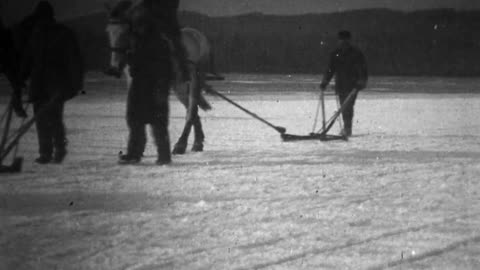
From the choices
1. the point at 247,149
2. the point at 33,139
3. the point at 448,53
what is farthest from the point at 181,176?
the point at 448,53

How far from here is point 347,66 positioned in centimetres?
1308

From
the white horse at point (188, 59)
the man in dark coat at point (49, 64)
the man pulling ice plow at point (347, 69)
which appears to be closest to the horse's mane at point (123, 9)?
the white horse at point (188, 59)

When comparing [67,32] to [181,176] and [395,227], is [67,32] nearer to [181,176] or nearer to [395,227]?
[181,176]

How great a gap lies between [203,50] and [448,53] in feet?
589

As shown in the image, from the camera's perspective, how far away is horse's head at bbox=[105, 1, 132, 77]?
8578 millimetres

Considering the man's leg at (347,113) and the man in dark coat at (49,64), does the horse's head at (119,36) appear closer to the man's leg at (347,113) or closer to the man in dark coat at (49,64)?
the man in dark coat at (49,64)

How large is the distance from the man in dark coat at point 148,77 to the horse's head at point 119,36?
0.32ft

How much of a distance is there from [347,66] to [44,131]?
6249 millimetres

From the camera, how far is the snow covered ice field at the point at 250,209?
457 centimetres

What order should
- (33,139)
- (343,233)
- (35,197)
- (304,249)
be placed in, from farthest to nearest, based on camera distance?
(33,139), (35,197), (343,233), (304,249)

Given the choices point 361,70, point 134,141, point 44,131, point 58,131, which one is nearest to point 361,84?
point 361,70

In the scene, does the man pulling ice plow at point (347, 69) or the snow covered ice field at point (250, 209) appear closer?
the snow covered ice field at point (250, 209)

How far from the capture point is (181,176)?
791 cm

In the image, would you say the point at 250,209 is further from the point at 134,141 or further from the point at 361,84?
the point at 361,84
